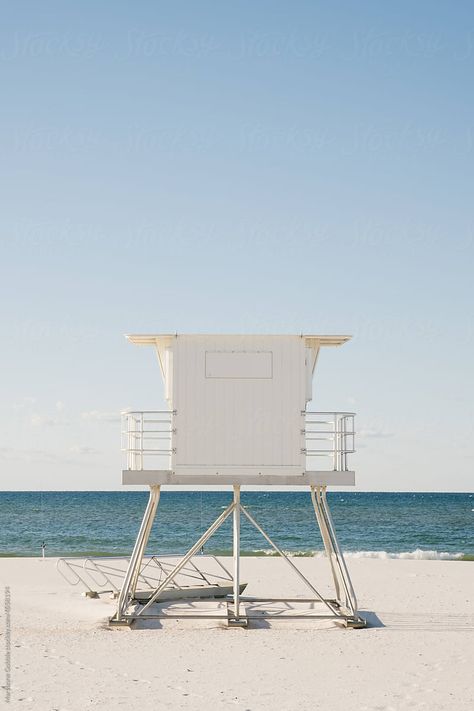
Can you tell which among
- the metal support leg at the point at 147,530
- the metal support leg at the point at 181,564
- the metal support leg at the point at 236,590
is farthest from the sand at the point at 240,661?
the metal support leg at the point at 147,530

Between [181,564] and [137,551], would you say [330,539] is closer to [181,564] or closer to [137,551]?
[181,564]

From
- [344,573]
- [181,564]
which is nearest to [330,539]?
[344,573]

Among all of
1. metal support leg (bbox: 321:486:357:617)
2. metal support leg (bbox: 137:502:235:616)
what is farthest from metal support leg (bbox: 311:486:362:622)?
metal support leg (bbox: 137:502:235:616)

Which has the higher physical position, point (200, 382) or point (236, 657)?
point (200, 382)

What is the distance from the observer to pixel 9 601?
2303cm

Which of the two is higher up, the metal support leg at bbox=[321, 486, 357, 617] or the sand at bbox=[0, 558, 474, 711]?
the metal support leg at bbox=[321, 486, 357, 617]

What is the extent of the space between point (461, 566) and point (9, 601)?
18932 mm

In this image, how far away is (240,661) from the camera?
15344 mm

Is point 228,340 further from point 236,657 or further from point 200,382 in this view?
point 236,657

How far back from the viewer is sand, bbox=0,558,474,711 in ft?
42.2

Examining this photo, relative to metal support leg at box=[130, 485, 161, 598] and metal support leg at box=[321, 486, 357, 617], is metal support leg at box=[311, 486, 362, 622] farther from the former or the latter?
metal support leg at box=[130, 485, 161, 598]

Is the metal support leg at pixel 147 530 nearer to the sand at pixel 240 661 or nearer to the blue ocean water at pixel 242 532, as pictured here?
the sand at pixel 240 661

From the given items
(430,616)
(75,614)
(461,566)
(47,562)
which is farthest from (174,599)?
(461,566)

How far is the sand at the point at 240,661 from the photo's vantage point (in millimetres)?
12867
